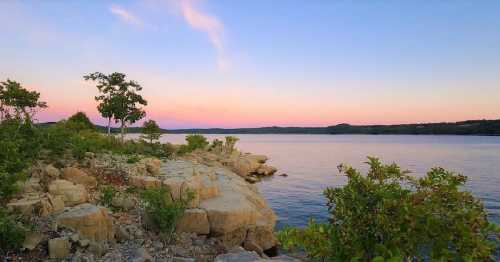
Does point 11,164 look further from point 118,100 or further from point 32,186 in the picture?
point 118,100

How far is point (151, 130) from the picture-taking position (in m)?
44.4

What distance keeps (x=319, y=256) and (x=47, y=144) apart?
1825 centimetres

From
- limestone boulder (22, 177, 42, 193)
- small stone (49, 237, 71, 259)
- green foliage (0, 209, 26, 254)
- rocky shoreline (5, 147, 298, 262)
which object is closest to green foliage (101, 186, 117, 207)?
rocky shoreline (5, 147, 298, 262)

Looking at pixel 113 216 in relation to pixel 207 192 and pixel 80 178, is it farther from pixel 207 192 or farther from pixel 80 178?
pixel 207 192

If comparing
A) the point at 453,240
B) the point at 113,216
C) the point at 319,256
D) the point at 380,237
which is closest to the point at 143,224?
the point at 113,216

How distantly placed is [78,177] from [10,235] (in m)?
7.04

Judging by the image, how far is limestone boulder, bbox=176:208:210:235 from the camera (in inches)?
606

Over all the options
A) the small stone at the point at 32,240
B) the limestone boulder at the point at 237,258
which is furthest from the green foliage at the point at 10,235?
the limestone boulder at the point at 237,258

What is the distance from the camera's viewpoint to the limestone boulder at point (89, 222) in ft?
39.8

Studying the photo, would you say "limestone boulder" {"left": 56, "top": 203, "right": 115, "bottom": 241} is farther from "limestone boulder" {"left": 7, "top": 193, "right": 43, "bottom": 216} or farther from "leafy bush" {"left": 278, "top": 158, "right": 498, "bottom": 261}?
"leafy bush" {"left": 278, "top": 158, "right": 498, "bottom": 261}

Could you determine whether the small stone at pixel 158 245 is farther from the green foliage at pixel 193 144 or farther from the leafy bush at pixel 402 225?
the green foliage at pixel 193 144

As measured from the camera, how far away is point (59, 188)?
14430mm

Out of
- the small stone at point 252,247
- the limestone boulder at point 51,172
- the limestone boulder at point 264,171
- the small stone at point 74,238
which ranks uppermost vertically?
the limestone boulder at point 51,172

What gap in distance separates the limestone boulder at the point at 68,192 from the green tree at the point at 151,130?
93.6 ft
